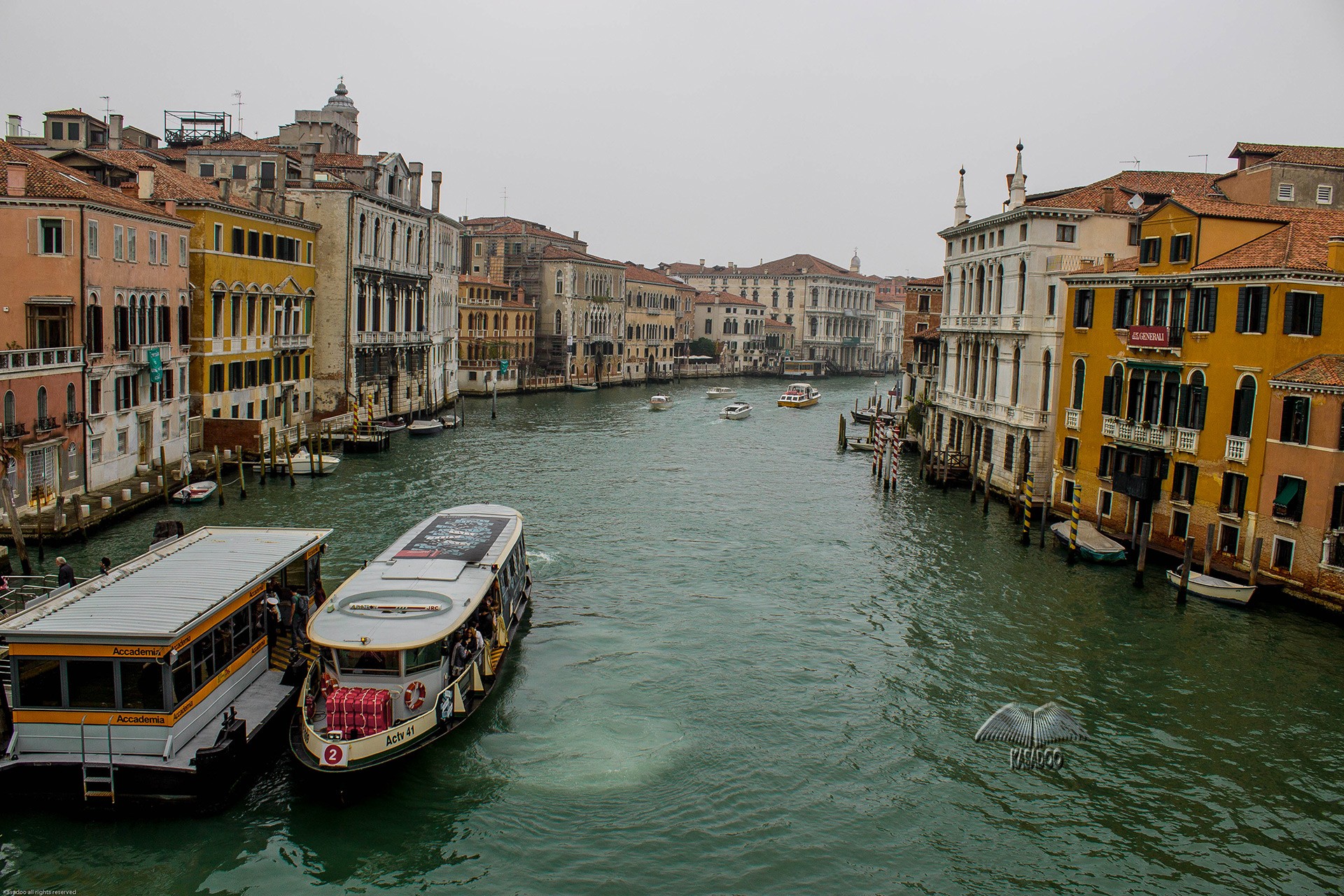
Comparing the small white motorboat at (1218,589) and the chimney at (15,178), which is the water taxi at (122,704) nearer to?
the chimney at (15,178)

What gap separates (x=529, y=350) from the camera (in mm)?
76312

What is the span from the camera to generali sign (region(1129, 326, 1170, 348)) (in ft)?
77.4

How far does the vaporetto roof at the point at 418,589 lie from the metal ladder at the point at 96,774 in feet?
8.26

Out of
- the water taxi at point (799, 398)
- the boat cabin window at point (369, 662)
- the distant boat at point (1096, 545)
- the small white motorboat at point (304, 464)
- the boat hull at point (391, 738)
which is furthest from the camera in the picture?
the water taxi at point (799, 398)

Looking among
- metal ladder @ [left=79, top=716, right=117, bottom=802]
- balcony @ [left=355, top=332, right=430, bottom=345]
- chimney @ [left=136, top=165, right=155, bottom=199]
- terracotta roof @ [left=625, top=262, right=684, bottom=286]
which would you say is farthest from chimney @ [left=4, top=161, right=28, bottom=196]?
terracotta roof @ [left=625, top=262, right=684, bottom=286]

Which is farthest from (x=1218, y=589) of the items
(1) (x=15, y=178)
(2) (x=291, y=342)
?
(2) (x=291, y=342)

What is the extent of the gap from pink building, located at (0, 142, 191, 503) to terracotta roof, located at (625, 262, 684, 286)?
6067cm

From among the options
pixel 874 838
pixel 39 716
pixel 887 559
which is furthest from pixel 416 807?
pixel 887 559

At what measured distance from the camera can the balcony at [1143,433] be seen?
76.7 ft

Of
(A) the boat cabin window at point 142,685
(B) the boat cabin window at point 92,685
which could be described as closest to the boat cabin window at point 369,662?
(A) the boat cabin window at point 142,685

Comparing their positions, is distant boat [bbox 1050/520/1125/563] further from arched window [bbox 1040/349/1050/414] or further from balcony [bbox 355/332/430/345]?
balcony [bbox 355/332/430/345]

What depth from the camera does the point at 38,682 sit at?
11.1 metres

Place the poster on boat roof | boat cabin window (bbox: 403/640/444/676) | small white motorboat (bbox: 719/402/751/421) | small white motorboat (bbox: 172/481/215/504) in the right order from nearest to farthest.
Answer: boat cabin window (bbox: 403/640/444/676), the poster on boat roof, small white motorboat (bbox: 172/481/215/504), small white motorboat (bbox: 719/402/751/421)

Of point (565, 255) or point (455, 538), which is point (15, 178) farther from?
point (565, 255)
